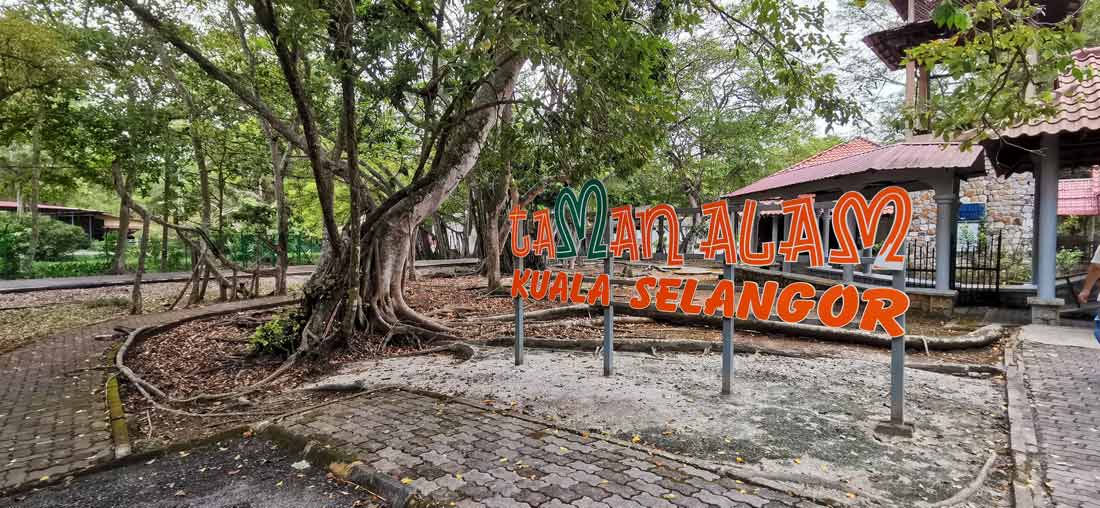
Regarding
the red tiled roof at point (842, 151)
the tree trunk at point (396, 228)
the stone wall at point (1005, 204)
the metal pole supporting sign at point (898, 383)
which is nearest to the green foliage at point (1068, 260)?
the stone wall at point (1005, 204)

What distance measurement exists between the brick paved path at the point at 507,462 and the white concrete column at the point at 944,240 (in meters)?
9.26

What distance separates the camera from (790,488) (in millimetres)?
3215

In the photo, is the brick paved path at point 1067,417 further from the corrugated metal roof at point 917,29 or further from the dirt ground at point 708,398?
the corrugated metal roof at point 917,29

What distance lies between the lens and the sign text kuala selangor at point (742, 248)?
412 cm

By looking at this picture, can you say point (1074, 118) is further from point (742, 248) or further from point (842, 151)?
point (842, 151)

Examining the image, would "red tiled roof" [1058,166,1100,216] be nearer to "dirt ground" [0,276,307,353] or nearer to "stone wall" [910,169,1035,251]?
"stone wall" [910,169,1035,251]

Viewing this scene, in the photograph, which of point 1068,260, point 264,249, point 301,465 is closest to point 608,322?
point 301,465

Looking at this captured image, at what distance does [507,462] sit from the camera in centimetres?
367

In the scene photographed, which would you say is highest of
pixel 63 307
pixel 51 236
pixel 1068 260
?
pixel 51 236

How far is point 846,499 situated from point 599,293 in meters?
3.21

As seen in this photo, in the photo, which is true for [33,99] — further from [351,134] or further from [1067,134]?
[1067,134]

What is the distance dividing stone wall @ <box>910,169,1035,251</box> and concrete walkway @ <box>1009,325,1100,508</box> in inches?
580

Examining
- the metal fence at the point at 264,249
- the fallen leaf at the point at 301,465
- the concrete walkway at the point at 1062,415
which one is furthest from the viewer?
the metal fence at the point at 264,249

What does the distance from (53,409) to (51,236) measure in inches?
798
